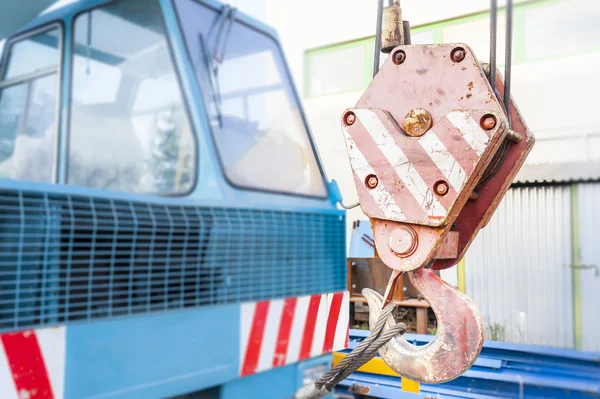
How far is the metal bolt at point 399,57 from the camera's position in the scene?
55.8 inches

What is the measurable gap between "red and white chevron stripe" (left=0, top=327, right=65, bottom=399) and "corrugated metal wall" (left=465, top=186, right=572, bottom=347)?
15.7 feet

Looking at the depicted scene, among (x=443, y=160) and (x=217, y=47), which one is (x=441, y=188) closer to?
(x=443, y=160)

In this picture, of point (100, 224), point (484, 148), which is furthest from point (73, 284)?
point (484, 148)

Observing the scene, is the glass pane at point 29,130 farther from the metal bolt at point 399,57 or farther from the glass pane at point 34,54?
the metal bolt at point 399,57

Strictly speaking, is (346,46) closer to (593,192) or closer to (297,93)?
(297,93)

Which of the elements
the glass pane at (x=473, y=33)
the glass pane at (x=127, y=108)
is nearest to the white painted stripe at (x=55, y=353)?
the glass pane at (x=127, y=108)

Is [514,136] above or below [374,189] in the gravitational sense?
above

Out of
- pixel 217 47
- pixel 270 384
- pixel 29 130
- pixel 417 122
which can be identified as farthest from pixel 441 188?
pixel 29 130

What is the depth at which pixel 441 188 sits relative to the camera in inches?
51.4

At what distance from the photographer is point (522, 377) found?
3082 mm

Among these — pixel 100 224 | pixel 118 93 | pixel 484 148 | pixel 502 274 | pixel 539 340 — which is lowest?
pixel 539 340

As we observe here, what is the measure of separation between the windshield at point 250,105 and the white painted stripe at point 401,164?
713mm

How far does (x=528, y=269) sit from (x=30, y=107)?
4724 millimetres

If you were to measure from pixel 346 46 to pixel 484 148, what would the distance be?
3.34 m
